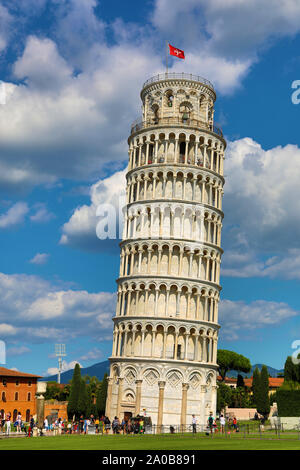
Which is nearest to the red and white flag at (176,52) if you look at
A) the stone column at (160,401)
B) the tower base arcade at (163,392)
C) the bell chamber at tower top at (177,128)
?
the bell chamber at tower top at (177,128)

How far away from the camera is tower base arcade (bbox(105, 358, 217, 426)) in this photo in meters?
66.3

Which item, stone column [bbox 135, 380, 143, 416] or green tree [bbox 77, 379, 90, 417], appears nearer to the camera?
stone column [bbox 135, 380, 143, 416]

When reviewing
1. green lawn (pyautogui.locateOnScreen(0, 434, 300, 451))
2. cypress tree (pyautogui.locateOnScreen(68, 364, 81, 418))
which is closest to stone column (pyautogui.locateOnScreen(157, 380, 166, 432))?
green lawn (pyautogui.locateOnScreen(0, 434, 300, 451))

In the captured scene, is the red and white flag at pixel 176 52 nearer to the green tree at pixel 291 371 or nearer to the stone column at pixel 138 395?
the green tree at pixel 291 371

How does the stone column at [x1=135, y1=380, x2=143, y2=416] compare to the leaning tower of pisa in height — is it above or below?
below

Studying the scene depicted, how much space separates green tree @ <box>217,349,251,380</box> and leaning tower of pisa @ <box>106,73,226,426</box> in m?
64.9

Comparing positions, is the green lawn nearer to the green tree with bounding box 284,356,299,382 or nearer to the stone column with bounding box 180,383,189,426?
A: the stone column with bounding box 180,383,189,426

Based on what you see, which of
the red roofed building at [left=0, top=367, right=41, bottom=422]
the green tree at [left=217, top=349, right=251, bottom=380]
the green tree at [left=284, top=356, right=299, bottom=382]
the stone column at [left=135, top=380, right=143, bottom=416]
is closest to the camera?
the stone column at [left=135, top=380, right=143, bottom=416]

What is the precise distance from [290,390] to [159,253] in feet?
70.5

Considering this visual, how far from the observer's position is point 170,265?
7044cm

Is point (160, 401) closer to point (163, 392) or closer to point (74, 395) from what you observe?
point (163, 392)

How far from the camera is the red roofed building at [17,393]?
104 meters

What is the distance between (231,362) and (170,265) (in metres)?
74.4
